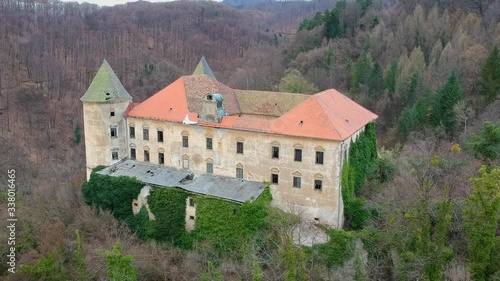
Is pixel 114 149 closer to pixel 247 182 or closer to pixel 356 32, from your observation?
pixel 247 182

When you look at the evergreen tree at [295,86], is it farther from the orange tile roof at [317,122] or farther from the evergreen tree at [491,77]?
the orange tile roof at [317,122]

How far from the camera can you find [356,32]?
85750 mm

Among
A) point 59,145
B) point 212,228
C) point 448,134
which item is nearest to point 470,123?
point 448,134

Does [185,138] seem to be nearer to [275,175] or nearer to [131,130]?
[131,130]

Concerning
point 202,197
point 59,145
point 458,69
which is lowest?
point 59,145

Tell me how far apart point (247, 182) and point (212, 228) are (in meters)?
4.47

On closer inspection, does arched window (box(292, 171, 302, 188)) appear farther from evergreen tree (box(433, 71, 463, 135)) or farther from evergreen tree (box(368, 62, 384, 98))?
evergreen tree (box(368, 62, 384, 98))

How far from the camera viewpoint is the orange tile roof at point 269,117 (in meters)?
34.1

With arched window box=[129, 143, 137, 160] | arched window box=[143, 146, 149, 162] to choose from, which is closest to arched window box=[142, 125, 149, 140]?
arched window box=[143, 146, 149, 162]

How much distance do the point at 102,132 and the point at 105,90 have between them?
11.9 feet

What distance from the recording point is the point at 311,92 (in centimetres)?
6225

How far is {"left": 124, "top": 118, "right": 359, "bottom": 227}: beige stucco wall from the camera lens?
112 ft

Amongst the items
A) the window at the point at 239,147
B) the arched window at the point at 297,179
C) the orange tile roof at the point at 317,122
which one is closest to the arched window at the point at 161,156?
the window at the point at 239,147

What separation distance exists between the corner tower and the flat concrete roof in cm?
142
